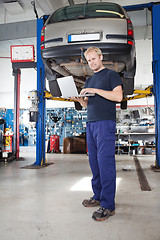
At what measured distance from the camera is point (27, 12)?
7.55 metres

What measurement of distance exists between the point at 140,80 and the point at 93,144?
26.5 ft

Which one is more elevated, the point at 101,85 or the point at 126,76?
the point at 126,76

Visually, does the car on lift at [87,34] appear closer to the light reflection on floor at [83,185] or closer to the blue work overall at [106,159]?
the blue work overall at [106,159]

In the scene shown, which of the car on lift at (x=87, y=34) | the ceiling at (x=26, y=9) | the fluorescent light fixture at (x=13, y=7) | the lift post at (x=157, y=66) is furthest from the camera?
the fluorescent light fixture at (x=13, y=7)

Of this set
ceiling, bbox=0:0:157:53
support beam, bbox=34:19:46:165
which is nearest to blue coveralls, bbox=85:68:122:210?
support beam, bbox=34:19:46:165

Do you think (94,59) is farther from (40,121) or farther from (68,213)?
(40,121)

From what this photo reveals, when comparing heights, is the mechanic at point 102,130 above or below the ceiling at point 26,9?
below

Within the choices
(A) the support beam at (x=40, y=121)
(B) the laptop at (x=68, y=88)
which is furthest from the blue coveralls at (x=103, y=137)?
(A) the support beam at (x=40, y=121)

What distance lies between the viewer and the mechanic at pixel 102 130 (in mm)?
1839

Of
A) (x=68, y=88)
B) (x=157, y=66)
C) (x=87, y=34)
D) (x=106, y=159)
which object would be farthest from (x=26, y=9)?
(x=106, y=159)

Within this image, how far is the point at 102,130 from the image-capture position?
1.87m

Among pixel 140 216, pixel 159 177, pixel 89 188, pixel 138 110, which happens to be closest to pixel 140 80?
pixel 138 110

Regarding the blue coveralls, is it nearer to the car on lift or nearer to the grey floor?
the grey floor

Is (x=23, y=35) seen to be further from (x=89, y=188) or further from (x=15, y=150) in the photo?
(x=89, y=188)
